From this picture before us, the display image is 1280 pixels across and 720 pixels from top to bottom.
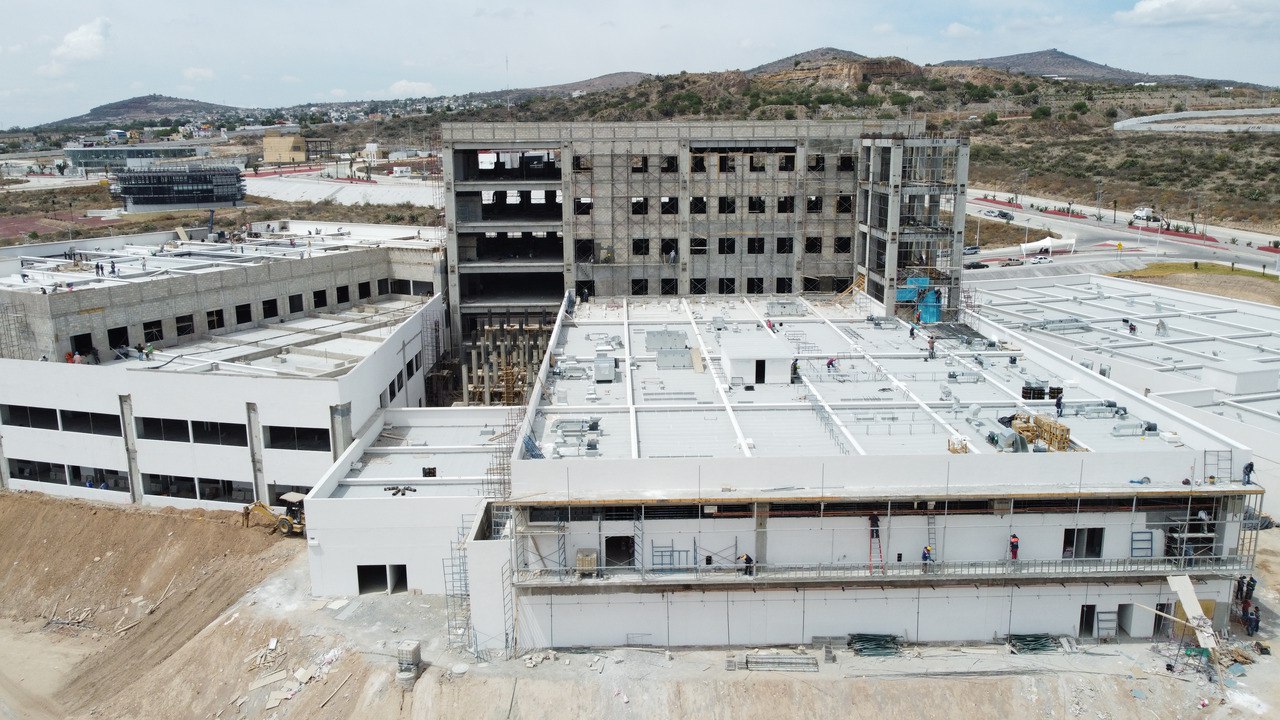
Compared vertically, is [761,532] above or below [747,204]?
below

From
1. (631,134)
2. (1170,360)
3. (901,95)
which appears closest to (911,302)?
(1170,360)

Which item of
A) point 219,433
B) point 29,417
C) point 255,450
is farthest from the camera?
point 29,417

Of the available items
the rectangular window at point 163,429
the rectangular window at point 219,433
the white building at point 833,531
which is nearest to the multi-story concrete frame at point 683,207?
the rectangular window at point 219,433

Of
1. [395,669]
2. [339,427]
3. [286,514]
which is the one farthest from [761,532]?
[286,514]

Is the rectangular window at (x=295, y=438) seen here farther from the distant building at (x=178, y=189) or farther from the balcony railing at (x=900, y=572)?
the distant building at (x=178, y=189)

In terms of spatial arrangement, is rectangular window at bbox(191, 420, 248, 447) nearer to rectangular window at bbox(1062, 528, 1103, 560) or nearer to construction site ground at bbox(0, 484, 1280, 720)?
construction site ground at bbox(0, 484, 1280, 720)

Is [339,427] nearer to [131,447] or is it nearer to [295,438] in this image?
[295,438]
